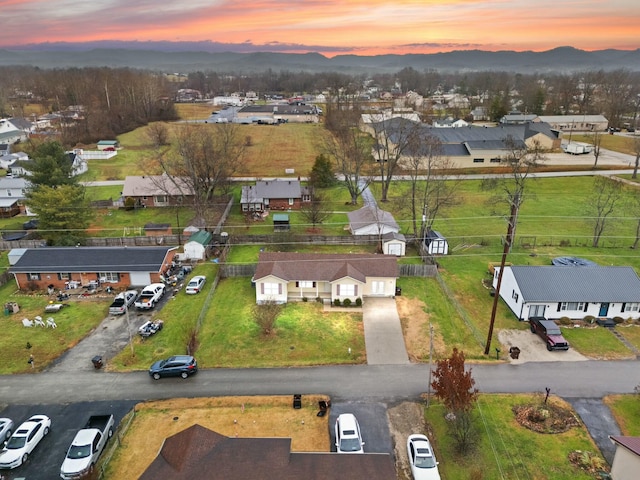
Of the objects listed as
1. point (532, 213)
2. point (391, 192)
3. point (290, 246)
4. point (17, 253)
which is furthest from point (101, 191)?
point (532, 213)

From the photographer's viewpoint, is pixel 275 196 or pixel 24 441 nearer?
pixel 24 441

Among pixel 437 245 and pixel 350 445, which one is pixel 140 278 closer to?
pixel 350 445

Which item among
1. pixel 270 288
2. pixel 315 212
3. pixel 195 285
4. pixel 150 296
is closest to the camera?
pixel 270 288

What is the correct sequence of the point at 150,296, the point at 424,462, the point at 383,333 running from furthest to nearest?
1. the point at 150,296
2. the point at 383,333
3. the point at 424,462

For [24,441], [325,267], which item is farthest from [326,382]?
[24,441]

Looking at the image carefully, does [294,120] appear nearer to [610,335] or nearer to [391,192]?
[391,192]

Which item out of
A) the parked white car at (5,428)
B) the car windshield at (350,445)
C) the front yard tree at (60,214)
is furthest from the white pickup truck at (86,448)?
the front yard tree at (60,214)

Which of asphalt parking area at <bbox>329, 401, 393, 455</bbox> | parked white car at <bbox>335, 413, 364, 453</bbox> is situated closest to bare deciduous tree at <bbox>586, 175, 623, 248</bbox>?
asphalt parking area at <bbox>329, 401, 393, 455</bbox>

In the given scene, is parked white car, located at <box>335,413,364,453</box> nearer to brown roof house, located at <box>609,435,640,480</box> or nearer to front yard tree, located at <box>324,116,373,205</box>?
brown roof house, located at <box>609,435,640,480</box>

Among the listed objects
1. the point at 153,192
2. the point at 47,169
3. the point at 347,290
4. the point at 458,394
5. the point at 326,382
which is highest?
the point at 47,169
